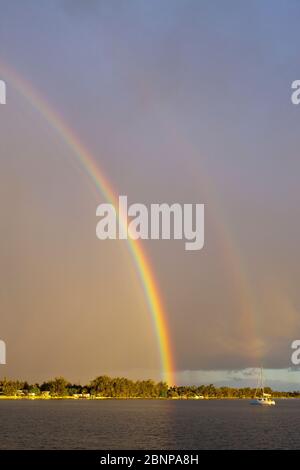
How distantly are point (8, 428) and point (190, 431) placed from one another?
35.0 metres
